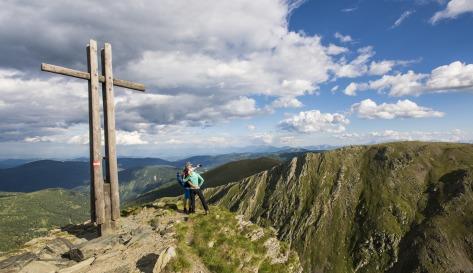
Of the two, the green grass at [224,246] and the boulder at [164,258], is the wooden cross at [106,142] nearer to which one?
the green grass at [224,246]

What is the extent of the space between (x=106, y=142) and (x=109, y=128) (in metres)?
0.91

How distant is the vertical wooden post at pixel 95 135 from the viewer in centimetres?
2158

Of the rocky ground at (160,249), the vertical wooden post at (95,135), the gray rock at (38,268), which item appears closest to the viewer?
the gray rock at (38,268)

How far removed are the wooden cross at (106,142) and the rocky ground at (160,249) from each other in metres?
1.37

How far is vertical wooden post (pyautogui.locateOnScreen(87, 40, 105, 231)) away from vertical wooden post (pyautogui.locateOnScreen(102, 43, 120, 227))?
848 mm

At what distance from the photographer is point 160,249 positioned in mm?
19984

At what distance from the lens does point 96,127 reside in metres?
21.7

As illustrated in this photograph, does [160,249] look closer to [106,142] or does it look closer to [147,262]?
[147,262]

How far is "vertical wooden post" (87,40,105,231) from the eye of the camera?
21.6 m

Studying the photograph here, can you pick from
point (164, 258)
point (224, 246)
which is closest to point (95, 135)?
point (164, 258)

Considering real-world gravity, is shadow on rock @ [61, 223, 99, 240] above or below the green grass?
above

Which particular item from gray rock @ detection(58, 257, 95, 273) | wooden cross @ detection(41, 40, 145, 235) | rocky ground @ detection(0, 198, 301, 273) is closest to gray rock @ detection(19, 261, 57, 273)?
rocky ground @ detection(0, 198, 301, 273)

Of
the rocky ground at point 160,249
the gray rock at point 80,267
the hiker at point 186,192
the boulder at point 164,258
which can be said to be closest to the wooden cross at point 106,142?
the rocky ground at point 160,249

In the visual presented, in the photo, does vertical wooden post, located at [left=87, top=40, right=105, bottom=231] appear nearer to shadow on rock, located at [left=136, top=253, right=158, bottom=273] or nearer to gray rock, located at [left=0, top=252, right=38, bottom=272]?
gray rock, located at [left=0, top=252, right=38, bottom=272]
